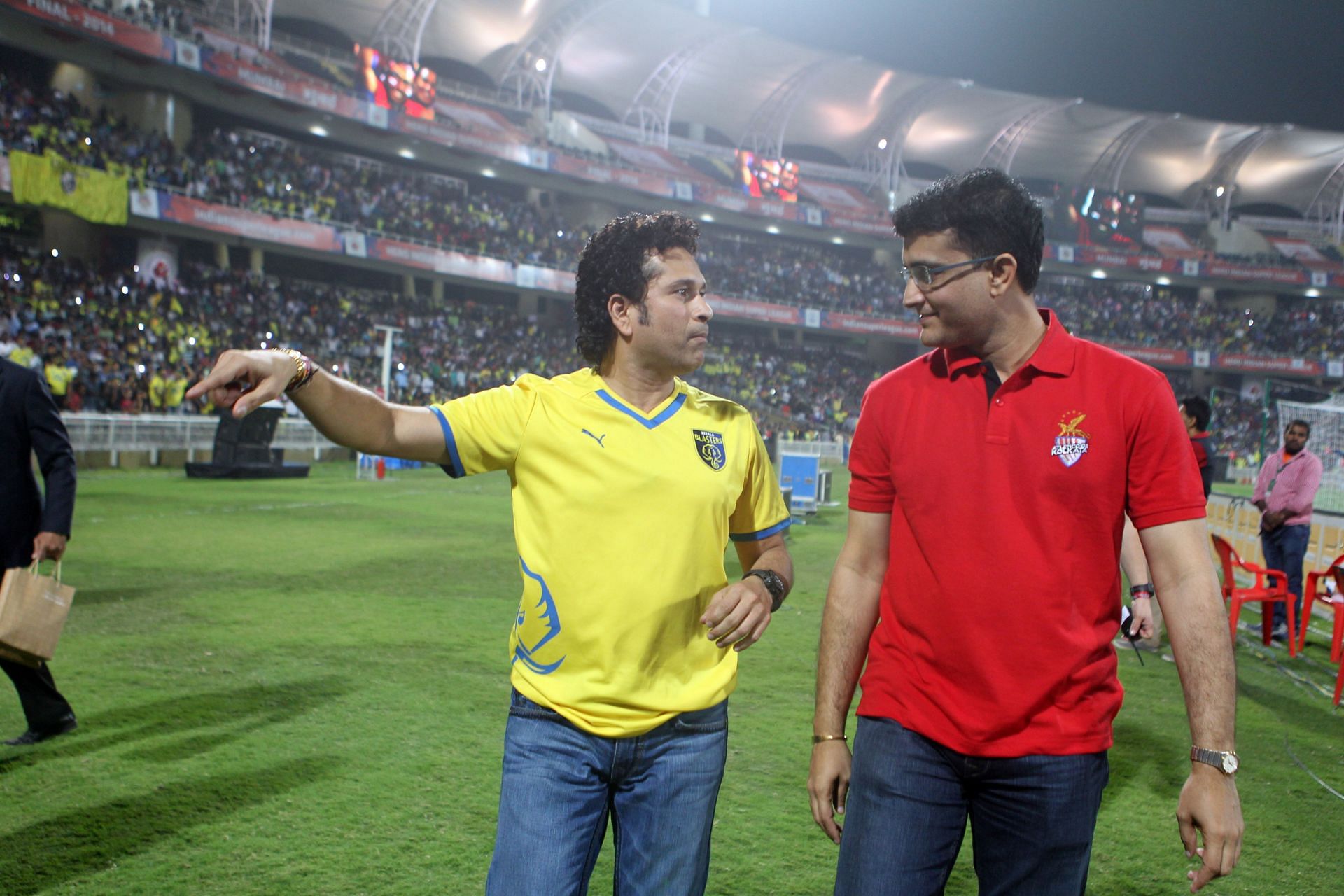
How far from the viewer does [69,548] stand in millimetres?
10203

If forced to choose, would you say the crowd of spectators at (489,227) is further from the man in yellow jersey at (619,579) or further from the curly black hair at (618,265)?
the man in yellow jersey at (619,579)

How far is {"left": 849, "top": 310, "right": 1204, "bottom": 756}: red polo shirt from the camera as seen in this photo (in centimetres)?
203

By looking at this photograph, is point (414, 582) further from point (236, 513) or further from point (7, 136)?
point (7, 136)

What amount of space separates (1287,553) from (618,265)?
339 inches

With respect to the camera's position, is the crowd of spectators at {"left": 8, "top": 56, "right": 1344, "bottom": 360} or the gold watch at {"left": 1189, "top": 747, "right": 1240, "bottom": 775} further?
the crowd of spectators at {"left": 8, "top": 56, "right": 1344, "bottom": 360}

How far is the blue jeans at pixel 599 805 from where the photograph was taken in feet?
6.75

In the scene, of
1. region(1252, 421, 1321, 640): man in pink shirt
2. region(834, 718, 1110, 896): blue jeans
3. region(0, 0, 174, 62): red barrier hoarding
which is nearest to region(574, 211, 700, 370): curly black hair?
region(834, 718, 1110, 896): blue jeans

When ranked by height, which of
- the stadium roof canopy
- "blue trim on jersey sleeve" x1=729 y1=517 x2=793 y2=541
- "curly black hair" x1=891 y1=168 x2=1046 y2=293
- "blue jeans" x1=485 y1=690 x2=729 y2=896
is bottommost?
"blue jeans" x1=485 y1=690 x2=729 y2=896

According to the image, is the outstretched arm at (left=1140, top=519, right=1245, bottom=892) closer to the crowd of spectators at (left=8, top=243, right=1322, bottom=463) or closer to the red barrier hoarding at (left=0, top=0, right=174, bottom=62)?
the crowd of spectators at (left=8, top=243, right=1322, bottom=463)

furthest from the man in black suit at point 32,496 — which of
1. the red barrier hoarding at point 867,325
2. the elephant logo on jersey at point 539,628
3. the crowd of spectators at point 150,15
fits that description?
the red barrier hoarding at point 867,325

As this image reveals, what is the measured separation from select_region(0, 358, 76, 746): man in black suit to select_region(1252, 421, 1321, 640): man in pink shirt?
9083mm

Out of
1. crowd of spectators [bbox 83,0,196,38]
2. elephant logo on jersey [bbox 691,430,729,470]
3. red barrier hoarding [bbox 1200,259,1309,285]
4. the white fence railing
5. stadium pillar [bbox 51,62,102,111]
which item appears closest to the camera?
elephant logo on jersey [bbox 691,430,729,470]

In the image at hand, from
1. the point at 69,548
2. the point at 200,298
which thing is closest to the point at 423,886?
the point at 69,548

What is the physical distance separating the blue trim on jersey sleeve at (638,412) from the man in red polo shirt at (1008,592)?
0.54m
